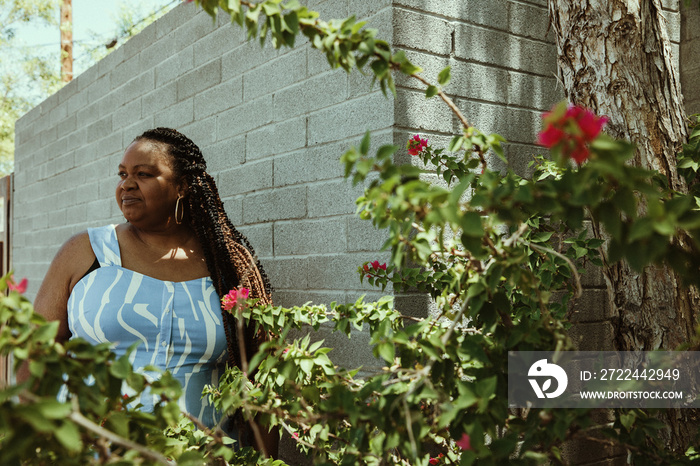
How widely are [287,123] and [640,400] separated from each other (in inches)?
71.0

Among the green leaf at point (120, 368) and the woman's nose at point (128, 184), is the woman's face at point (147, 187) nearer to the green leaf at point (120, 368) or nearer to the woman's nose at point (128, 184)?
the woman's nose at point (128, 184)

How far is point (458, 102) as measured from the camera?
7.50 feet

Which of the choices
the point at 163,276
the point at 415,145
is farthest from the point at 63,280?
→ the point at 415,145

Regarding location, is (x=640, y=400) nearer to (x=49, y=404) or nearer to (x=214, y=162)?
(x=49, y=404)

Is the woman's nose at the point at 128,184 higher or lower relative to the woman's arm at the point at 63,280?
higher

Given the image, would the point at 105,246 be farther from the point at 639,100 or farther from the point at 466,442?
the point at 639,100

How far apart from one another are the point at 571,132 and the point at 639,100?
3.91 ft

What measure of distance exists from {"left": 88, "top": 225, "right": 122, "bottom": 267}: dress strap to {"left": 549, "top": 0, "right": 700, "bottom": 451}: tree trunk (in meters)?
1.75

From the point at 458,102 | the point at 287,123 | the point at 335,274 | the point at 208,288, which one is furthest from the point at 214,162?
the point at 458,102

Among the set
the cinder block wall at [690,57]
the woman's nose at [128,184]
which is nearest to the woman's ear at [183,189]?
the woman's nose at [128,184]

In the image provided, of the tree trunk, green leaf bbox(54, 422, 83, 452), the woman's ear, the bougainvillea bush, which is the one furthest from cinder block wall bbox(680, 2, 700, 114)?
green leaf bbox(54, 422, 83, 452)

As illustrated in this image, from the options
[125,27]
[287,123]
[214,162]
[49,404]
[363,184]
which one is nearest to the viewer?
[49,404]

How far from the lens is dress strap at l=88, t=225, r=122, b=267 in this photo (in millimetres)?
2375

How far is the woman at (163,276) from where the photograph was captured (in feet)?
7.51
